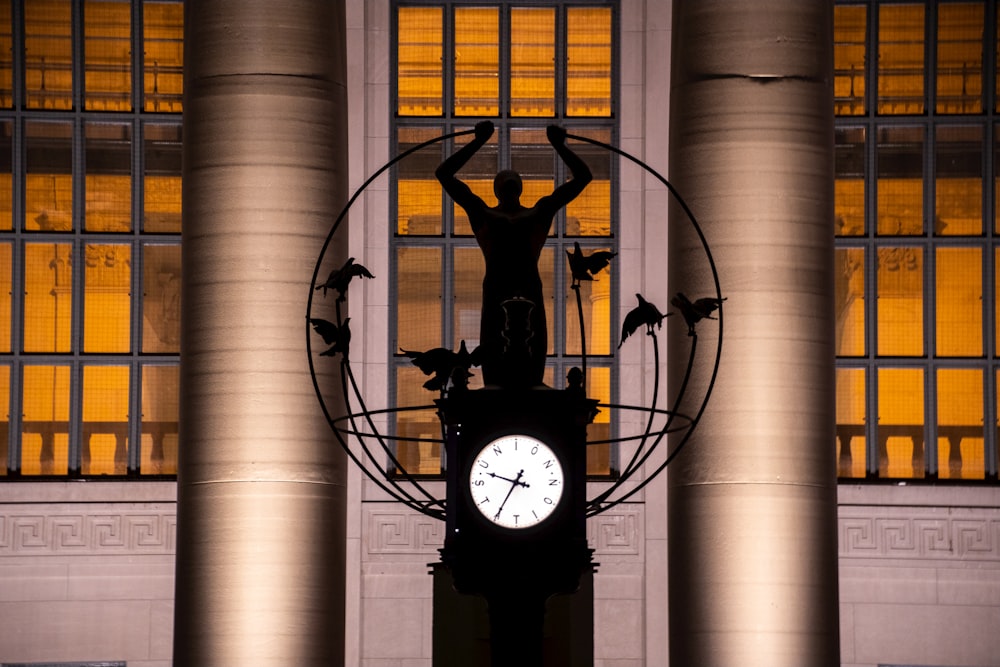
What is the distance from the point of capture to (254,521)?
16000 mm

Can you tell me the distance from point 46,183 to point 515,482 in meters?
12.9

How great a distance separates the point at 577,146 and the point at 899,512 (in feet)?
20.6

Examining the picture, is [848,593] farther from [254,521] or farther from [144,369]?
[144,369]

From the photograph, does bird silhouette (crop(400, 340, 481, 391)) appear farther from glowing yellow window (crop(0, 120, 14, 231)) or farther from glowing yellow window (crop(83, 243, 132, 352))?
glowing yellow window (crop(0, 120, 14, 231))

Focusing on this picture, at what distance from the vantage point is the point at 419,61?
21469mm

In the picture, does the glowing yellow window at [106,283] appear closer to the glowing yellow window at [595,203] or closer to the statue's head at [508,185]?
the glowing yellow window at [595,203]

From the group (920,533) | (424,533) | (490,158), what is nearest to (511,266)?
(424,533)

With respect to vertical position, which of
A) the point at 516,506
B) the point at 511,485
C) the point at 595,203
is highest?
the point at 595,203

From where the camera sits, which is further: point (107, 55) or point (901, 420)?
point (107, 55)

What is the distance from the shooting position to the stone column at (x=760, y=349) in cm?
1603

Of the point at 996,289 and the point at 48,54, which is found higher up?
the point at 48,54

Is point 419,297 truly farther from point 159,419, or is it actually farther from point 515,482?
point 515,482

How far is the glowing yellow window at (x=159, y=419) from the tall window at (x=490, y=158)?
291 centimetres

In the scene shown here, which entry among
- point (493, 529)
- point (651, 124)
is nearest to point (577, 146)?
point (651, 124)
